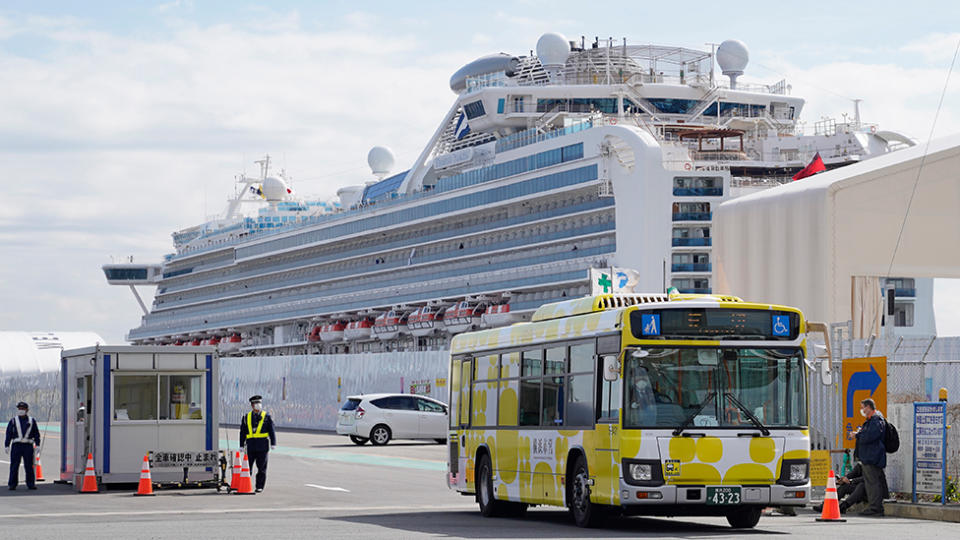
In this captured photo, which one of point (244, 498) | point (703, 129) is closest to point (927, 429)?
point (244, 498)

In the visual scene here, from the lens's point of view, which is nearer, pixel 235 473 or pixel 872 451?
pixel 872 451

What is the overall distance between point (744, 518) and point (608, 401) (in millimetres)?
1987

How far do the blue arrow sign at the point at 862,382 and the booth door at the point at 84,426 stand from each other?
35.8 ft

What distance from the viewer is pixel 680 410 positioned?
15102 millimetres

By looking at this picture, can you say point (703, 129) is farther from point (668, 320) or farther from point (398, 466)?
point (668, 320)

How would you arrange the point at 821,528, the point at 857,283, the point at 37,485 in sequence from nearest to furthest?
the point at 821,528, the point at 37,485, the point at 857,283

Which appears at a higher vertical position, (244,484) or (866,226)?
(866,226)

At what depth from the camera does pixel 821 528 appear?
1609cm

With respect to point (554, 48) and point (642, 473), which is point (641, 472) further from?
point (554, 48)

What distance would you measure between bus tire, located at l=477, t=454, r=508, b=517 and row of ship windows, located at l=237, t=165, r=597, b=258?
50.8m

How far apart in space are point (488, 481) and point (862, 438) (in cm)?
422

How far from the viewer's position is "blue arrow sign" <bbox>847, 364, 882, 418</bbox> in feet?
63.4

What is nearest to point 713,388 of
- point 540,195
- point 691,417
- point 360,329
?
point 691,417

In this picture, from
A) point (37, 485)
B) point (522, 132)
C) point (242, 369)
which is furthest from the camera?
point (522, 132)
